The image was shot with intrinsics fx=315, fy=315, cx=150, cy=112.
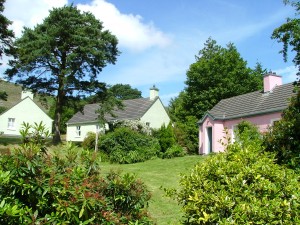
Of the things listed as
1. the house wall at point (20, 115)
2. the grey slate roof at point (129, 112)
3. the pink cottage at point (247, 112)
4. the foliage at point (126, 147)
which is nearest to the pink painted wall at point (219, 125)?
the pink cottage at point (247, 112)

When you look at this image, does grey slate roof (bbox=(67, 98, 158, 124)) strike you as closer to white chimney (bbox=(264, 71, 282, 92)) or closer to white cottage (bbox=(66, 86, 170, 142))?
white cottage (bbox=(66, 86, 170, 142))

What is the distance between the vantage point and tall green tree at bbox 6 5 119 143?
28.2 metres

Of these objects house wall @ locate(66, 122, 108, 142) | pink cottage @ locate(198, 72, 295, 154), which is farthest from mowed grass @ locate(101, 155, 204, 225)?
house wall @ locate(66, 122, 108, 142)

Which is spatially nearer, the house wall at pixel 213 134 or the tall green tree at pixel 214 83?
the house wall at pixel 213 134

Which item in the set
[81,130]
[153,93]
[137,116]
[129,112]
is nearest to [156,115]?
[153,93]

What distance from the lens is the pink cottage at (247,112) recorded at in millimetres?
23984

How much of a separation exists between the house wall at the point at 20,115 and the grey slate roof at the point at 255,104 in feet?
83.8

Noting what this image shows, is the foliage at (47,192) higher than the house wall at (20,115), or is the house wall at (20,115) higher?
the house wall at (20,115)

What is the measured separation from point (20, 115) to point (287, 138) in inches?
1696

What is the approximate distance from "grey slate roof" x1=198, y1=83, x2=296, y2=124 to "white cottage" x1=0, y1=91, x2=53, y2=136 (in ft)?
83.8

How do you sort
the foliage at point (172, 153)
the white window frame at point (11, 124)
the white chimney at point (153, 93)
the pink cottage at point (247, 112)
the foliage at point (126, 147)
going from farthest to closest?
the white window frame at point (11, 124) < the white chimney at point (153, 93) < the foliage at point (172, 153) < the pink cottage at point (247, 112) < the foliage at point (126, 147)

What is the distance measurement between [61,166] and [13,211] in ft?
2.92

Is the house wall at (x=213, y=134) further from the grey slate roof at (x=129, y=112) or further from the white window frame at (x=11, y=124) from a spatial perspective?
the white window frame at (x=11, y=124)

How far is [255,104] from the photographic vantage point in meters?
26.4
